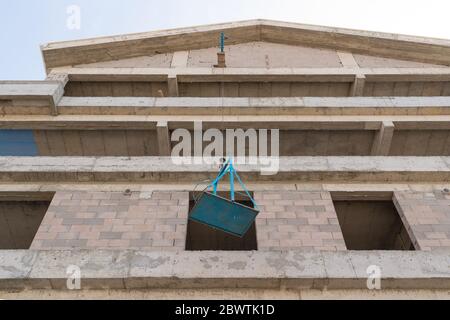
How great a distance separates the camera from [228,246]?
934 centimetres

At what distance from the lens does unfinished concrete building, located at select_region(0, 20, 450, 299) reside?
260 inches

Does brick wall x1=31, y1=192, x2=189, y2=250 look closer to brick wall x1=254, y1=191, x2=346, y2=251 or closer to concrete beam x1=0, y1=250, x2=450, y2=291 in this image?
concrete beam x1=0, y1=250, x2=450, y2=291

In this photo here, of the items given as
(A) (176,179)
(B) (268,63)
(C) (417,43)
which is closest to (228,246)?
(A) (176,179)

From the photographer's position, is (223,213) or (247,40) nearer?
(223,213)

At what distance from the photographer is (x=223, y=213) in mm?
6820

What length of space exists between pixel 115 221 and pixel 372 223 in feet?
20.4

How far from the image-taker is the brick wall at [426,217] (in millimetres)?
7676

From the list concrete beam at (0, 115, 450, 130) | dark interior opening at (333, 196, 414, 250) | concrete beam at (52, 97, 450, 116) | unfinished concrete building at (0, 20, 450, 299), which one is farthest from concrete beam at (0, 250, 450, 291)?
concrete beam at (52, 97, 450, 116)

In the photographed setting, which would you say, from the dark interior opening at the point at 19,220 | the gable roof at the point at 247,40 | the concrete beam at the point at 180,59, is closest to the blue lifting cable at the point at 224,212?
the dark interior opening at the point at 19,220

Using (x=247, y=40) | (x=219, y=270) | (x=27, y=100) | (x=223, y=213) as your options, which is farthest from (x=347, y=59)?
(x=219, y=270)

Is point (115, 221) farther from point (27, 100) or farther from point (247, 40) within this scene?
point (247, 40)

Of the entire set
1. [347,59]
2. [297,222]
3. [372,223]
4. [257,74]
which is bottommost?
[372,223]

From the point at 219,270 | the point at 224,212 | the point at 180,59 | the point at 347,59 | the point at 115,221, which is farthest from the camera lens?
the point at 347,59

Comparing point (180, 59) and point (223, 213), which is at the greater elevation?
point (180, 59)
